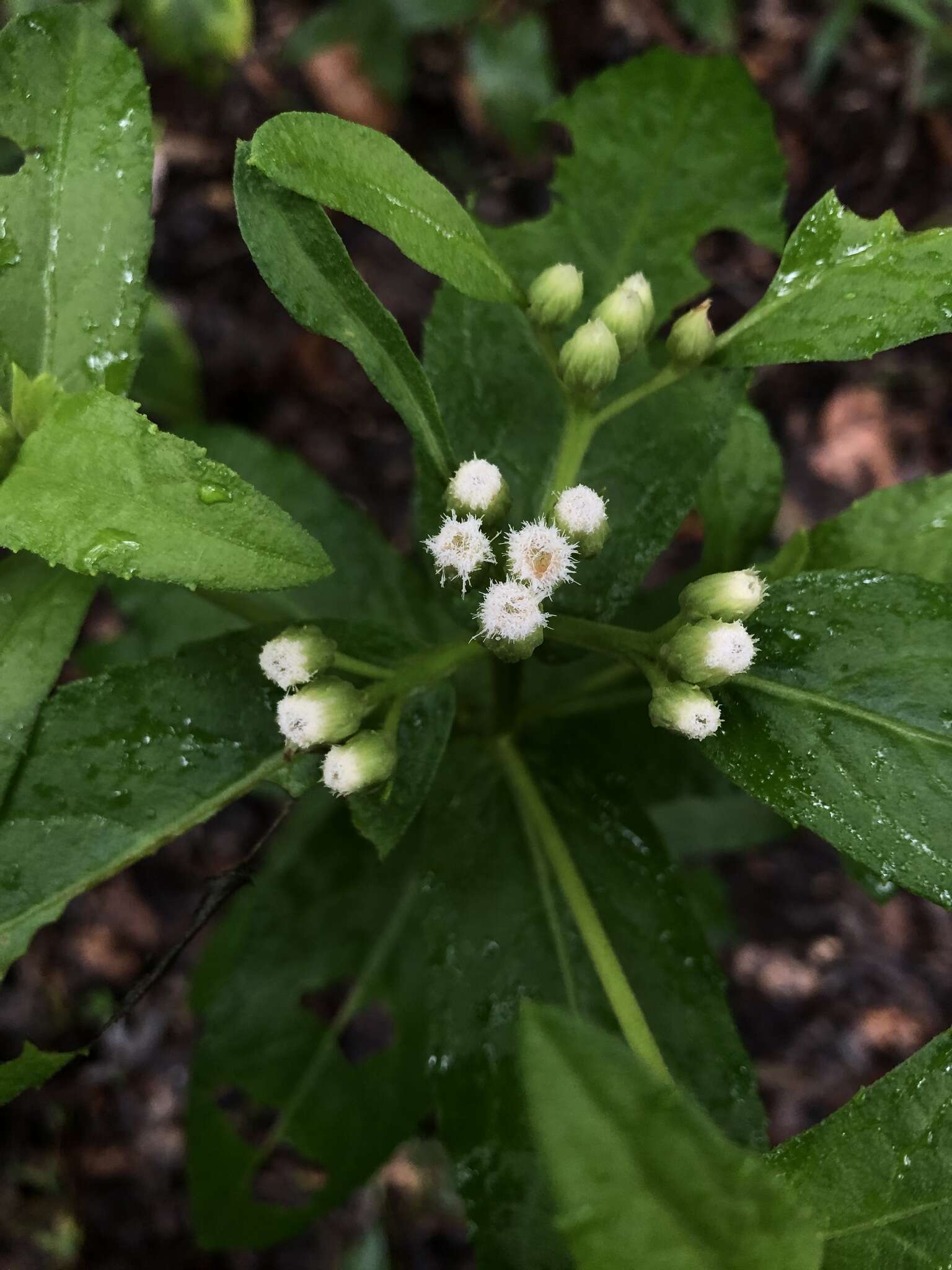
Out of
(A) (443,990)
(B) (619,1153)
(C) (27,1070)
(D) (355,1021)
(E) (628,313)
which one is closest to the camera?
(B) (619,1153)

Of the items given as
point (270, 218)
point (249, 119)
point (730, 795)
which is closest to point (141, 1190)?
point (730, 795)

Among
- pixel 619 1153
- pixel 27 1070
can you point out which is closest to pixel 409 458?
pixel 27 1070

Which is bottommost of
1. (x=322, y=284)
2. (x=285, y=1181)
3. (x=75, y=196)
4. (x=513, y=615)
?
(x=285, y=1181)

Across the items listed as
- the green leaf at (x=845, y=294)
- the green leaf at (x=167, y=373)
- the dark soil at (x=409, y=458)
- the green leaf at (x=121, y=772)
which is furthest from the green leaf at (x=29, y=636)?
the dark soil at (x=409, y=458)

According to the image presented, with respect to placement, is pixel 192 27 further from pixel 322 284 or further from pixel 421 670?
pixel 421 670

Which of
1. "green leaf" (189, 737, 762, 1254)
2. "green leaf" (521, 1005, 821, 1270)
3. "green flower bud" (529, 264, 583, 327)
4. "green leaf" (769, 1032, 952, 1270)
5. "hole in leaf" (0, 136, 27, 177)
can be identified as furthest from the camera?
"hole in leaf" (0, 136, 27, 177)

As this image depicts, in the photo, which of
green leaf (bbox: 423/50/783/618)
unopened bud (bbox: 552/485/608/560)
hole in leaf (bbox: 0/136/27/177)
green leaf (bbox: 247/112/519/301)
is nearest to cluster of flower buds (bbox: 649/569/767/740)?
unopened bud (bbox: 552/485/608/560)

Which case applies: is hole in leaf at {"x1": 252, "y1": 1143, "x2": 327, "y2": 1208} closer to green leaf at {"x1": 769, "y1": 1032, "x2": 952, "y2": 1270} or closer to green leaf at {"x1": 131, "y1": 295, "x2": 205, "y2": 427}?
green leaf at {"x1": 769, "y1": 1032, "x2": 952, "y2": 1270}
